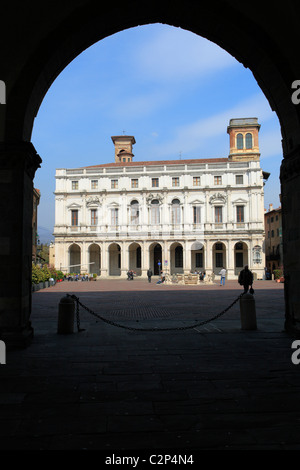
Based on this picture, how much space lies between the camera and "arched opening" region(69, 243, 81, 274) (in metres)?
47.7

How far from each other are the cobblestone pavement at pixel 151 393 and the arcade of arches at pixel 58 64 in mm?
1359

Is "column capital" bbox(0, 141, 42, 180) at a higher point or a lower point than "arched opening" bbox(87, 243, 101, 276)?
higher

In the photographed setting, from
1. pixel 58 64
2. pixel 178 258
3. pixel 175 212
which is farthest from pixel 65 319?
pixel 178 258

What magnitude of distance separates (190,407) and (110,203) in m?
44.1

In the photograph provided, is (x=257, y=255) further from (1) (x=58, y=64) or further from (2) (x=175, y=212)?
(1) (x=58, y=64)

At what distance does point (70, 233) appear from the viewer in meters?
46.9

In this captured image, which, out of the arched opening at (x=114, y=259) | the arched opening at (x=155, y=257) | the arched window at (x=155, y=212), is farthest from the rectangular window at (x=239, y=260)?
the arched opening at (x=114, y=259)

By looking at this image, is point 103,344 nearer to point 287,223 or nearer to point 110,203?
point 287,223

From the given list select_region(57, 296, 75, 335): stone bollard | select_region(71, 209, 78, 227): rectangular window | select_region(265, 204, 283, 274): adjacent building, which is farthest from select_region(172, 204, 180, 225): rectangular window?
select_region(57, 296, 75, 335): stone bollard

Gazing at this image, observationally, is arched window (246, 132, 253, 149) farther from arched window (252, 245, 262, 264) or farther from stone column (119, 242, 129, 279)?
stone column (119, 242, 129, 279)

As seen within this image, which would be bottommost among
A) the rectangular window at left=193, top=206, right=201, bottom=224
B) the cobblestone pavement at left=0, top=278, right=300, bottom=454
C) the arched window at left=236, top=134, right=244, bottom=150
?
the cobblestone pavement at left=0, top=278, right=300, bottom=454

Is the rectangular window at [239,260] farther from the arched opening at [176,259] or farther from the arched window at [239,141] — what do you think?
the arched window at [239,141]

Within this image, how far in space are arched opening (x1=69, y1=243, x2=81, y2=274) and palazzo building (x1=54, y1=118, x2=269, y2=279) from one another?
139 mm

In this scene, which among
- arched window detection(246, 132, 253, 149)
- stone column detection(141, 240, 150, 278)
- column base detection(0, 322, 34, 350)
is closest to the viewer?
column base detection(0, 322, 34, 350)
